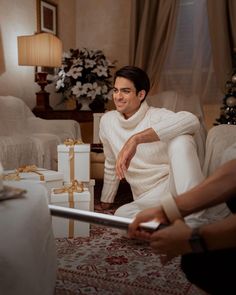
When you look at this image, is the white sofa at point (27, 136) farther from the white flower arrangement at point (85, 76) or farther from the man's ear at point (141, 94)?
the man's ear at point (141, 94)

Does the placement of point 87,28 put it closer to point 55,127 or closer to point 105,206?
point 55,127

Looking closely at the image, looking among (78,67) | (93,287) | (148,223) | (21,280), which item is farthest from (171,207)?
(78,67)

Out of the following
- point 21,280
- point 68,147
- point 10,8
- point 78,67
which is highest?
point 10,8

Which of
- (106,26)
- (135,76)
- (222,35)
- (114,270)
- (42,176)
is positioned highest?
(106,26)

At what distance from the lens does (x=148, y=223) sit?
33.2 inches

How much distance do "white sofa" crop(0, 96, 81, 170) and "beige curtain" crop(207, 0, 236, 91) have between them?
1.72 m

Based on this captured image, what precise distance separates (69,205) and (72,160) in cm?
36

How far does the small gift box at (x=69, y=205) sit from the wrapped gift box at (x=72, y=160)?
0.24 m

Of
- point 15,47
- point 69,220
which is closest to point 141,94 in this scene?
point 69,220

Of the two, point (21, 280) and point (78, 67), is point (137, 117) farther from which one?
point (78, 67)

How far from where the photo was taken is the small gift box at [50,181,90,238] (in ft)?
6.32

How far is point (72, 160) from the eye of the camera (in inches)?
87.1

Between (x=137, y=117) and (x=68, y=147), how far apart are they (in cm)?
45

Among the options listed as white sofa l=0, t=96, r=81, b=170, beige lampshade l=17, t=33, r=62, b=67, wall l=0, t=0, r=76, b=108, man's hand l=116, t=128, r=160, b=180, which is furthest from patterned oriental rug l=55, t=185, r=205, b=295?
wall l=0, t=0, r=76, b=108
